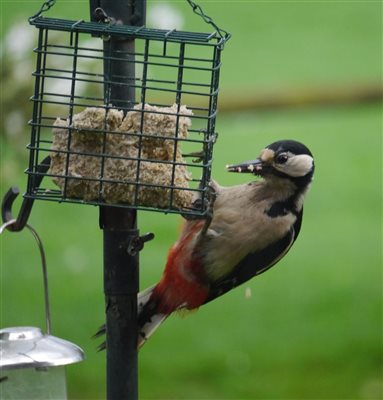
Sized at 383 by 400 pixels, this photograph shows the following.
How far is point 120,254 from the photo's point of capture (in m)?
4.77

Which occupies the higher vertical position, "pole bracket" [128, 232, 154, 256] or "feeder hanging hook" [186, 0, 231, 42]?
"feeder hanging hook" [186, 0, 231, 42]

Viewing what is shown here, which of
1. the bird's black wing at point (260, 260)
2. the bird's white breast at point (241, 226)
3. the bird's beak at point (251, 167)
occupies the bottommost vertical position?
the bird's black wing at point (260, 260)

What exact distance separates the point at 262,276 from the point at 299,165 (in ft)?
18.3

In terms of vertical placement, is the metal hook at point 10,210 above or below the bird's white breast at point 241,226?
above

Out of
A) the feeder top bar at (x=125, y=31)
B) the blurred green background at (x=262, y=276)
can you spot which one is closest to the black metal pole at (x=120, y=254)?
the feeder top bar at (x=125, y=31)

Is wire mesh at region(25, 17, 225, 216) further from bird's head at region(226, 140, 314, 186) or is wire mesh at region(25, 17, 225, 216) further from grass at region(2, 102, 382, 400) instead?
grass at region(2, 102, 382, 400)

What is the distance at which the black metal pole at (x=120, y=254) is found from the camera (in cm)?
466

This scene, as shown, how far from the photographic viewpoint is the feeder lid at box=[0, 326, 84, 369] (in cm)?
426

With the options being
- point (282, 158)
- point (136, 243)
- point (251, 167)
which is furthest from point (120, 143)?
point (282, 158)

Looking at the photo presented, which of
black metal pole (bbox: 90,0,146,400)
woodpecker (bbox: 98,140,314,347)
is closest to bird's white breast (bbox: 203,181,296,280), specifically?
woodpecker (bbox: 98,140,314,347)

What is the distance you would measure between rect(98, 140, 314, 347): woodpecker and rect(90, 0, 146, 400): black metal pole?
535 millimetres

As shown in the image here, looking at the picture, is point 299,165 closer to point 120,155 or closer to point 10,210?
point 120,155

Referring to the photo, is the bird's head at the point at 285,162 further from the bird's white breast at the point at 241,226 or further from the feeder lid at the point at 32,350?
the feeder lid at the point at 32,350

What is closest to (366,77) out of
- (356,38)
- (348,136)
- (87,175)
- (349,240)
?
(348,136)
